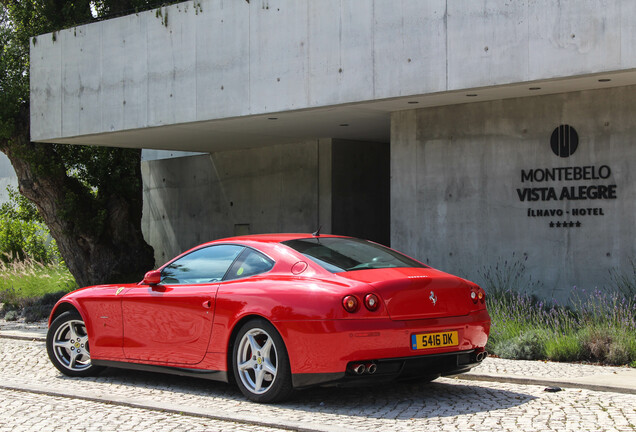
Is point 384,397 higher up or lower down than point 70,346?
lower down

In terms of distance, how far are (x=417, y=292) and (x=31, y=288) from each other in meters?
15.6

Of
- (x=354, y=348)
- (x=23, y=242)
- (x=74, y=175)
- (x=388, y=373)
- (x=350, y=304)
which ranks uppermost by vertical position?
(x=74, y=175)

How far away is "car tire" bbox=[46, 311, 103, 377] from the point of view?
28.5 feet

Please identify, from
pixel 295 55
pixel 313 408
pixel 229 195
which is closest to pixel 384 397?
pixel 313 408

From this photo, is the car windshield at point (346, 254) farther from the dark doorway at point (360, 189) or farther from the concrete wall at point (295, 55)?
the dark doorway at point (360, 189)

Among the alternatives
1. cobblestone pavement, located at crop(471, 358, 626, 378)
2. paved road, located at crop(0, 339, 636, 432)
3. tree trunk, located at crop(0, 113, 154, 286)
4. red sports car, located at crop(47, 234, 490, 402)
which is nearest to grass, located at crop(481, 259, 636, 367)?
cobblestone pavement, located at crop(471, 358, 626, 378)

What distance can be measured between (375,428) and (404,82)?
7358 mm

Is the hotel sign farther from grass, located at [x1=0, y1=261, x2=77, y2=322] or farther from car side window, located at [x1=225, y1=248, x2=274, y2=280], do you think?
grass, located at [x1=0, y1=261, x2=77, y2=322]

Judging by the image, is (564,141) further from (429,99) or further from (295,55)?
(295,55)

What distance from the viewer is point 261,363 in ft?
22.7

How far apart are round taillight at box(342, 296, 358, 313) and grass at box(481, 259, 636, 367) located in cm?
370

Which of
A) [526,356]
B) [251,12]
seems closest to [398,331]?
[526,356]

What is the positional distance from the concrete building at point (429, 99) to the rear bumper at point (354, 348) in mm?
5611

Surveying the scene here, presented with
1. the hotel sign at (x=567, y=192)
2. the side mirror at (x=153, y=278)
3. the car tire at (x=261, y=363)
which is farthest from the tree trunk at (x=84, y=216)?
the car tire at (x=261, y=363)
